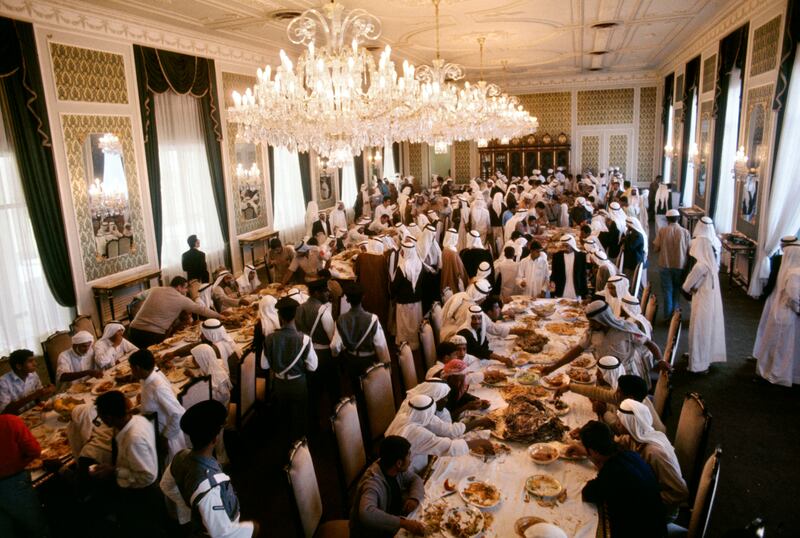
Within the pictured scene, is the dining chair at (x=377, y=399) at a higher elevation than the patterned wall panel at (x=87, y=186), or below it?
below

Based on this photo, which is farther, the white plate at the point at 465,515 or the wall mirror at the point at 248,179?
the wall mirror at the point at 248,179

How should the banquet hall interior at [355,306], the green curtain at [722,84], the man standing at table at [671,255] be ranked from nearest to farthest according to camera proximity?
the banquet hall interior at [355,306] < the man standing at table at [671,255] < the green curtain at [722,84]

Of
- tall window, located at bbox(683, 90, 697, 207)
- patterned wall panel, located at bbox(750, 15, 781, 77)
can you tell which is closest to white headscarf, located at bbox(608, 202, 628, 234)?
patterned wall panel, located at bbox(750, 15, 781, 77)

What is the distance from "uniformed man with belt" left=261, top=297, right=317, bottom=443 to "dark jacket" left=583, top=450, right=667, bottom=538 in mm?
3122

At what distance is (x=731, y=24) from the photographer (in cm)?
1095

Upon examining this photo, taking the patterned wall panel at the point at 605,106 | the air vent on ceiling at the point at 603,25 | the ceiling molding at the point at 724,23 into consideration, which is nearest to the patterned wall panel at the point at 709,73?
the ceiling molding at the point at 724,23

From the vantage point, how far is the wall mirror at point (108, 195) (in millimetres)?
8180

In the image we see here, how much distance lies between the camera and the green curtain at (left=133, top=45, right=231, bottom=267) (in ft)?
29.8

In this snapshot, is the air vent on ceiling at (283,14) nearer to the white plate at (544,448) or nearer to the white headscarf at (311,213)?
the white headscarf at (311,213)

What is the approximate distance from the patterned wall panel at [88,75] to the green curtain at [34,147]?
384 millimetres

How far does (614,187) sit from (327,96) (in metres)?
13.5

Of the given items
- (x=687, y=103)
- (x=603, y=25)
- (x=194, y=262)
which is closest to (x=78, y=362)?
(x=194, y=262)

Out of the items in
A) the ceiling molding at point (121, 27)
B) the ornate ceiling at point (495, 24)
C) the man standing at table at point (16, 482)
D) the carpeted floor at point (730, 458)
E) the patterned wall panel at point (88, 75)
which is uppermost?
the ornate ceiling at point (495, 24)

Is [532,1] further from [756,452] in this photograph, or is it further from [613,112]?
[613,112]
